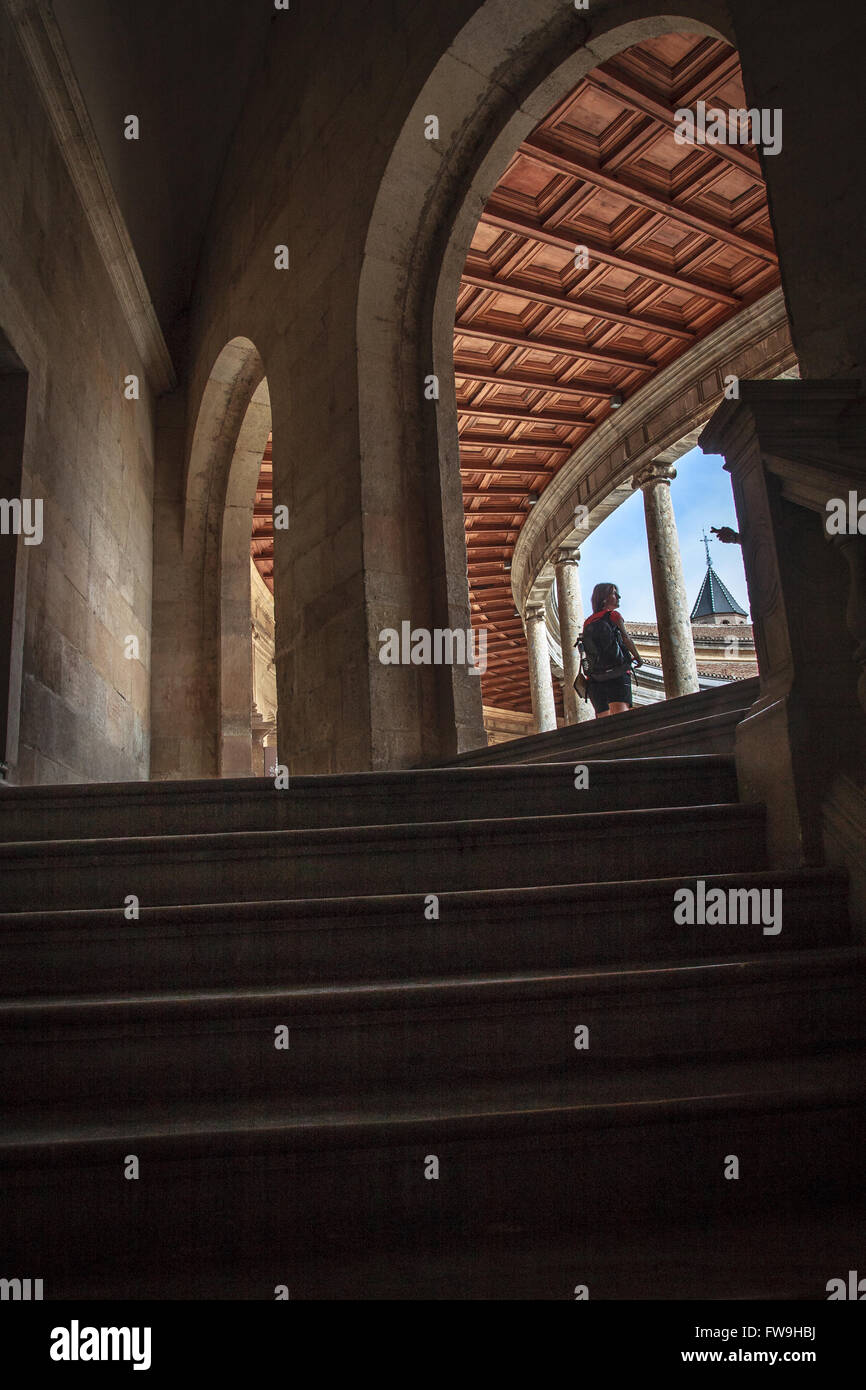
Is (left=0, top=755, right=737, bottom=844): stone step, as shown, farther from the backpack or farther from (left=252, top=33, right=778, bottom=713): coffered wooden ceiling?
(left=252, top=33, right=778, bottom=713): coffered wooden ceiling

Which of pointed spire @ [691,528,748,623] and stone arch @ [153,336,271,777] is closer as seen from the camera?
stone arch @ [153,336,271,777]

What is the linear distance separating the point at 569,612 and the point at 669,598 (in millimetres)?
3218

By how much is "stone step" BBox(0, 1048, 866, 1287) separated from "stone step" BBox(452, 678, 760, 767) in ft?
4.44

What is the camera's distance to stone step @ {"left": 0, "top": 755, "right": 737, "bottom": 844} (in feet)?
8.32

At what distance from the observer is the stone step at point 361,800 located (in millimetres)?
2535

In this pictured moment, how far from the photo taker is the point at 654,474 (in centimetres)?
1067

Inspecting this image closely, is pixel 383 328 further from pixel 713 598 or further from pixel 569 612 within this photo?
pixel 713 598

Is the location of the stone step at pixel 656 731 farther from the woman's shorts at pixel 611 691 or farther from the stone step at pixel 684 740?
the woman's shorts at pixel 611 691

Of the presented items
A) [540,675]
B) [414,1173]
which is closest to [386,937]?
[414,1173]

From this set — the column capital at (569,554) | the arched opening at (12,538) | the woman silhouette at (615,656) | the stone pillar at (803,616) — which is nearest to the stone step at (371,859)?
the stone pillar at (803,616)

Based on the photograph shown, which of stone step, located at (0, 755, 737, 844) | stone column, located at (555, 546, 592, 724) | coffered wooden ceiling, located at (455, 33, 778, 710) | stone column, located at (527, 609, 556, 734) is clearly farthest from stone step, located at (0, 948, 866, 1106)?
stone column, located at (527, 609, 556, 734)

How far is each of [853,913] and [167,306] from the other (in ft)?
29.5

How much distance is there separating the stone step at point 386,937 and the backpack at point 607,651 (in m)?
3.87

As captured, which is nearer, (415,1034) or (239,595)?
(415,1034)
